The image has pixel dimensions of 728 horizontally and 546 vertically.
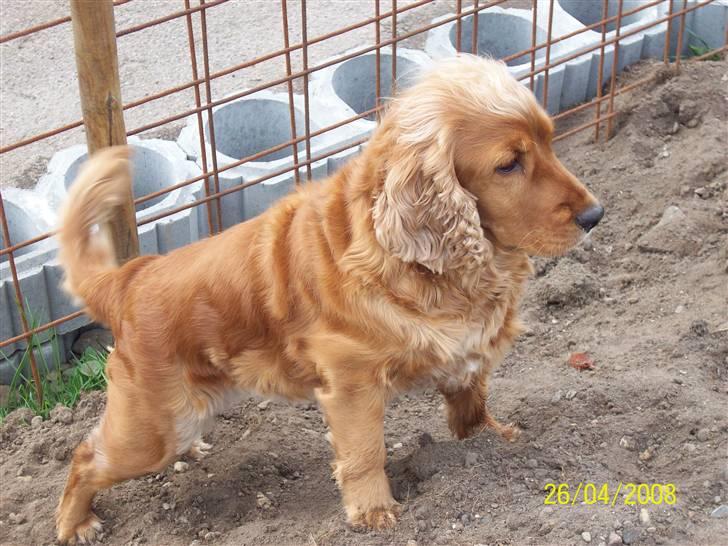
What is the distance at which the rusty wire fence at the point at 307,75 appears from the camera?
4.98 meters

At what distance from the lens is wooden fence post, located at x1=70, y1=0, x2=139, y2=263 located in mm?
4414

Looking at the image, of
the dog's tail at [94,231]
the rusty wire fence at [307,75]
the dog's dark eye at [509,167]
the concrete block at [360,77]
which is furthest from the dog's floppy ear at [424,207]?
the concrete block at [360,77]

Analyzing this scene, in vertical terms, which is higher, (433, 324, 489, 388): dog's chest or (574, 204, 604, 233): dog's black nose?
(574, 204, 604, 233): dog's black nose

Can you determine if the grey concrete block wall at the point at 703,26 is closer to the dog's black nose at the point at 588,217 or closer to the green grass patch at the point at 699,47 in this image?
the green grass patch at the point at 699,47

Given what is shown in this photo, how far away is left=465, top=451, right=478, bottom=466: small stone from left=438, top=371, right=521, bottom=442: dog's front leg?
0.24 m

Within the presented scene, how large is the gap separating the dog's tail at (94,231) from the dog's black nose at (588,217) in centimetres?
167

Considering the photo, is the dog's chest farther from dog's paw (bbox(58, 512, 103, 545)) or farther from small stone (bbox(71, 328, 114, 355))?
small stone (bbox(71, 328, 114, 355))

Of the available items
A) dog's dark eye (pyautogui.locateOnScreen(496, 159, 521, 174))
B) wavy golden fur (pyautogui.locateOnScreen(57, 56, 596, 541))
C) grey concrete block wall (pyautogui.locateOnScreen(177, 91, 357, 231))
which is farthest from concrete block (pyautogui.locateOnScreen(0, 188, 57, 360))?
dog's dark eye (pyautogui.locateOnScreen(496, 159, 521, 174))

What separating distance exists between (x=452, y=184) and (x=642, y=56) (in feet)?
13.9

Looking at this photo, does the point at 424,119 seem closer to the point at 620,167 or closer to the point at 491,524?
the point at 491,524

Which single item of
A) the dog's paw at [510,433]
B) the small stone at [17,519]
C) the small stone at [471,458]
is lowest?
the small stone at [17,519]

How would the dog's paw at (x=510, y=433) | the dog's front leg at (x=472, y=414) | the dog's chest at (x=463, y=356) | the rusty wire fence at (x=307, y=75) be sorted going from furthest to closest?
the rusty wire fence at (x=307, y=75)
the dog's paw at (x=510, y=433)
the dog's front leg at (x=472, y=414)
the dog's chest at (x=463, y=356)

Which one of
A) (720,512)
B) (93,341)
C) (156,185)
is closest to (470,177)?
(720,512)

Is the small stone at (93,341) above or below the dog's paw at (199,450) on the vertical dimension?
below
